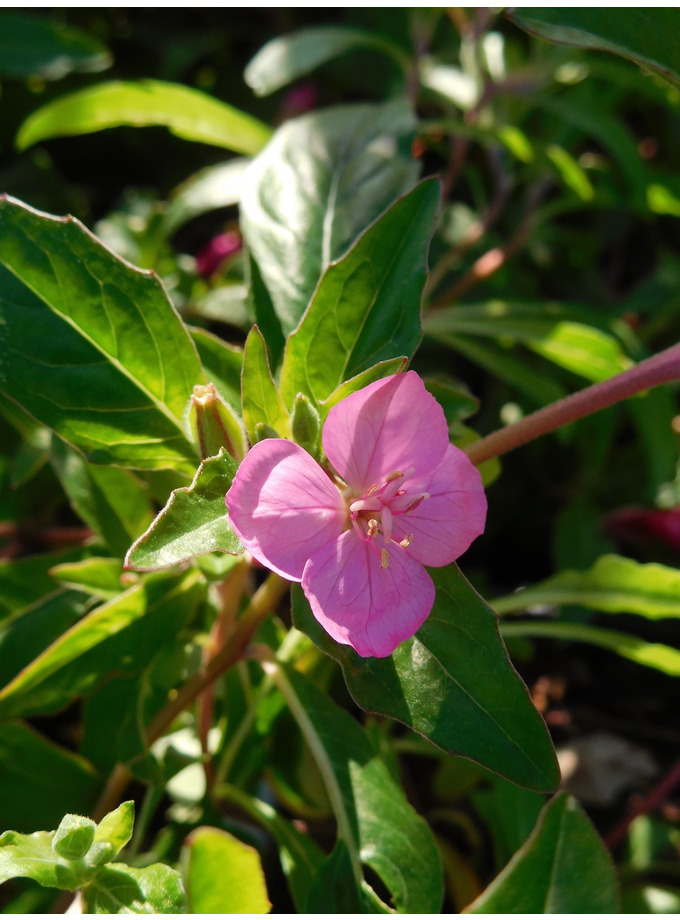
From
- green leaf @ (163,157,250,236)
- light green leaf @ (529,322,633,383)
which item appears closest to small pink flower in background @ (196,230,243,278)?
green leaf @ (163,157,250,236)

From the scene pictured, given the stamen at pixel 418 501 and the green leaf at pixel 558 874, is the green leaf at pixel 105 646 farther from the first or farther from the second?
the green leaf at pixel 558 874

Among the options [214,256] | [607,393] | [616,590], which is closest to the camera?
[607,393]

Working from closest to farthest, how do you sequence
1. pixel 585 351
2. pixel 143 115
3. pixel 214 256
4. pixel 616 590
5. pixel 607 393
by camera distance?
pixel 607 393 → pixel 616 590 → pixel 585 351 → pixel 143 115 → pixel 214 256

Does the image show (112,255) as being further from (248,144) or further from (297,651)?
(248,144)

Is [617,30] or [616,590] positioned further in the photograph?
[616,590]

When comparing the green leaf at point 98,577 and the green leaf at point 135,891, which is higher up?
the green leaf at point 98,577

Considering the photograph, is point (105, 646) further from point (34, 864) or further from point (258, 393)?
point (258, 393)

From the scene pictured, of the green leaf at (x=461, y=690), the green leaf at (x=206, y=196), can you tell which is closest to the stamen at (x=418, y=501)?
the green leaf at (x=461, y=690)

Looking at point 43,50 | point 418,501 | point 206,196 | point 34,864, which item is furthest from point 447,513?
point 43,50
